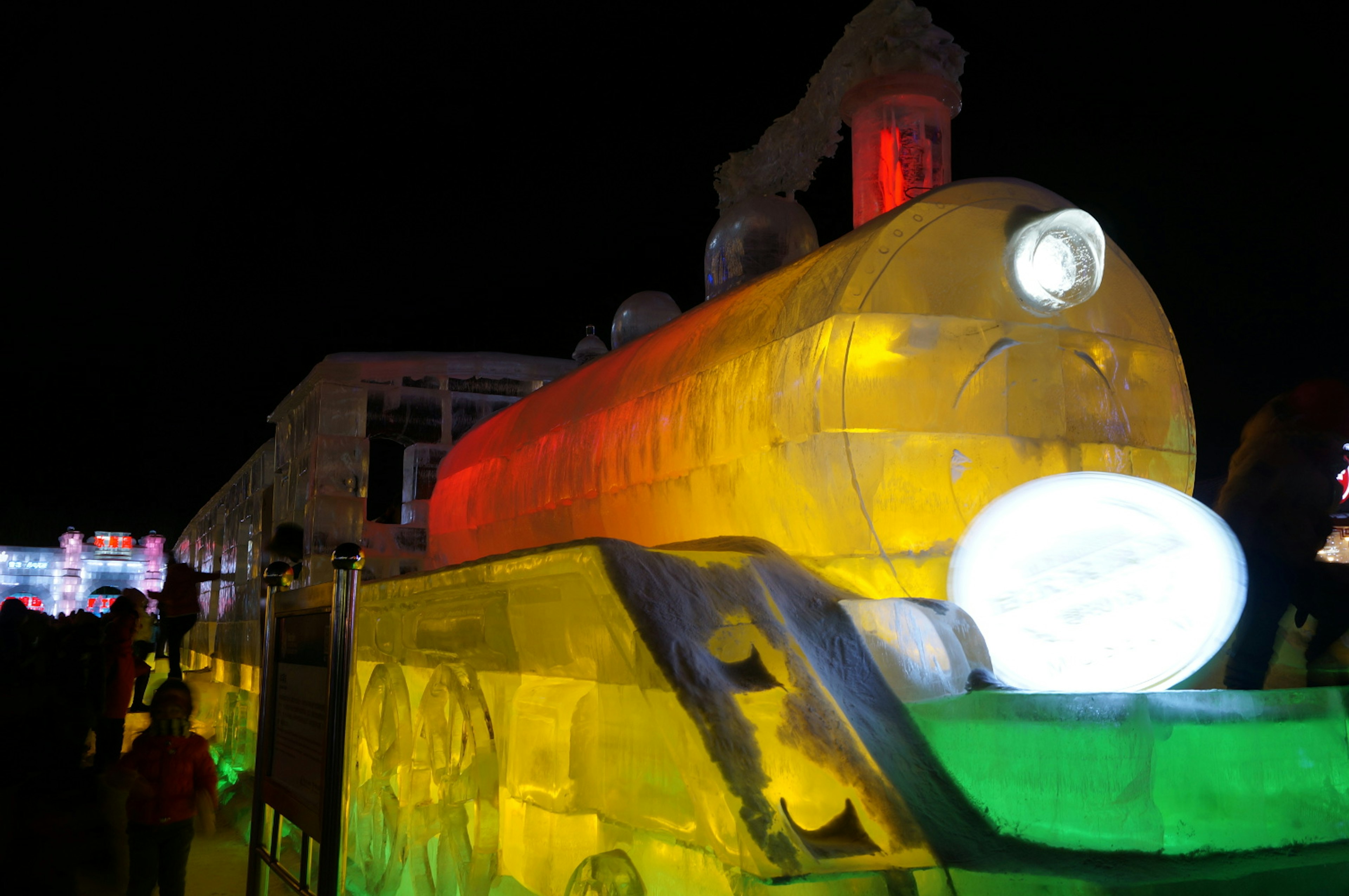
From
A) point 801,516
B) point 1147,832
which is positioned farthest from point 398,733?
point 1147,832

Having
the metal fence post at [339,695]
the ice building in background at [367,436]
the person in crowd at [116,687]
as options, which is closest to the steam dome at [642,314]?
the ice building in background at [367,436]

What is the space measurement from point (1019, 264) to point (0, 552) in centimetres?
4973

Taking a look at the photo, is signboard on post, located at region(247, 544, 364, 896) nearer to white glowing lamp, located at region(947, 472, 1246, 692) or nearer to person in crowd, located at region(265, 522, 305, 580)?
white glowing lamp, located at region(947, 472, 1246, 692)

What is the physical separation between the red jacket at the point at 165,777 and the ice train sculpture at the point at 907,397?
259cm

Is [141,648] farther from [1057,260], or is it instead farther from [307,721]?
[1057,260]

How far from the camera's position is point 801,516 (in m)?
3.20

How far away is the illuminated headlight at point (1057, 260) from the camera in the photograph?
Result: 322cm

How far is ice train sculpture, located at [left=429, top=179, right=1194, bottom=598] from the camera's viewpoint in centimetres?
307

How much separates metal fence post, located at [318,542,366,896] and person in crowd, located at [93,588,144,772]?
602 centimetres

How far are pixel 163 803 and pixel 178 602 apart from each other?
7.45 m

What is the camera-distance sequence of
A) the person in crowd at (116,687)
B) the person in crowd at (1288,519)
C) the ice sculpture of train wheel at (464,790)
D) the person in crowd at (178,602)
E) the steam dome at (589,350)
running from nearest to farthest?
1. the ice sculpture of train wheel at (464,790)
2. the person in crowd at (1288,519)
3. the steam dome at (589,350)
4. the person in crowd at (116,687)
5. the person in crowd at (178,602)

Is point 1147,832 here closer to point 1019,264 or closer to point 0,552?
point 1019,264

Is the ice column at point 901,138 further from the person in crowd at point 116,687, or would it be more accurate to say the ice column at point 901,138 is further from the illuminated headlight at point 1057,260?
the person in crowd at point 116,687

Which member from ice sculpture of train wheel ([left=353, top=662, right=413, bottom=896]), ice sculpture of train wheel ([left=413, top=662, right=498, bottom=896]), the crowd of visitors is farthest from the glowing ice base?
the crowd of visitors
